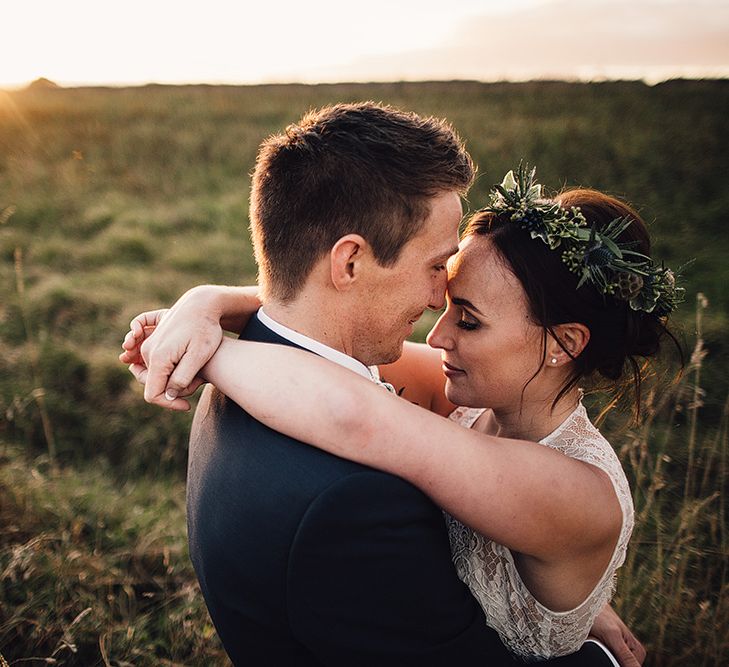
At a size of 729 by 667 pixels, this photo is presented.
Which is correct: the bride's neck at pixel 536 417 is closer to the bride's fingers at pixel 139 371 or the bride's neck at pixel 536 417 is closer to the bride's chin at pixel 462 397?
the bride's chin at pixel 462 397

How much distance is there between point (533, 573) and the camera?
1959 mm

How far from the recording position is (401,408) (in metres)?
1.64

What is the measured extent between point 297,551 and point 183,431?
417cm

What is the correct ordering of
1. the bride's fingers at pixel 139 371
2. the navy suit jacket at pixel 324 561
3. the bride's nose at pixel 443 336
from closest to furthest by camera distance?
1. the navy suit jacket at pixel 324 561
2. the bride's fingers at pixel 139 371
3. the bride's nose at pixel 443 336

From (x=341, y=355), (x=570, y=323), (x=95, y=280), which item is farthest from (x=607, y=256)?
(x=95, y=280)

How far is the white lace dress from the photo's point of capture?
2.03 m

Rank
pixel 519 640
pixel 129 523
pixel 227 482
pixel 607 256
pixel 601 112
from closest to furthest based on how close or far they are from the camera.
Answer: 1. pixel 227 482
2. pixel 519 640
3. pixel 607 256
4. pixel 129 523
5. pixel 601 112

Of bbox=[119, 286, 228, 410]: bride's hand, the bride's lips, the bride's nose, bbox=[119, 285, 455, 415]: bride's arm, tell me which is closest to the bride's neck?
the bride's lips

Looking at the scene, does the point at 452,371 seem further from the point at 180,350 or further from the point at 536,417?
the point at 180,350

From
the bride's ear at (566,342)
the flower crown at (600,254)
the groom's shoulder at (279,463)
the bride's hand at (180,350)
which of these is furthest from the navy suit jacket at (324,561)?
the flower crown at (600,254)

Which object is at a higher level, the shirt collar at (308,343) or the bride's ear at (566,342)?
the shirt collar at (308,343)

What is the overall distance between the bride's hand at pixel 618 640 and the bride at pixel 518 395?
0.02 metres

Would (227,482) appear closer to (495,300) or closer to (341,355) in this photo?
(341,355)

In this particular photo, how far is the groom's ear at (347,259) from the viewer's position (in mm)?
1940
